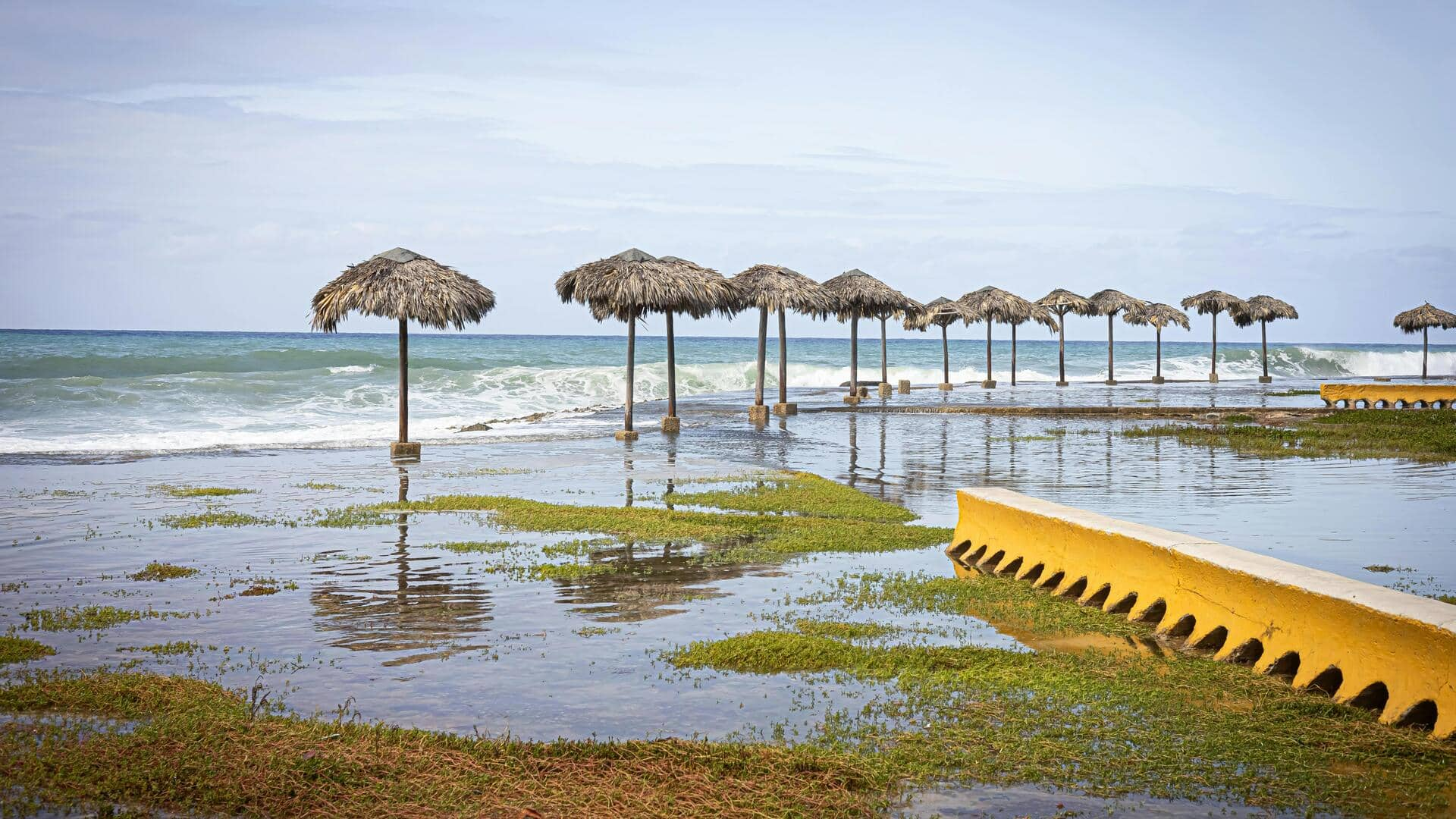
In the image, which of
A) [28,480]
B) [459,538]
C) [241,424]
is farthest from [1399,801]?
[241,424]

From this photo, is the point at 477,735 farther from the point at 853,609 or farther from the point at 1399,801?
the point at 1399,801

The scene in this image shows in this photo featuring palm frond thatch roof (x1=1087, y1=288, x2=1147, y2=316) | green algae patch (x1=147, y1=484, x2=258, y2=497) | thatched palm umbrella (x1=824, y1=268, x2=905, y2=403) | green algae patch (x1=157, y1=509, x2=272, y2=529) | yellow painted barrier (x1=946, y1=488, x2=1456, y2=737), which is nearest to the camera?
yellow painted barrier (x1=946, y1=488, x2=1456, y2=737)

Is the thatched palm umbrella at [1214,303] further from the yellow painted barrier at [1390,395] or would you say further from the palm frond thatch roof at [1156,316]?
the yellow painted barrier at [1390,395]

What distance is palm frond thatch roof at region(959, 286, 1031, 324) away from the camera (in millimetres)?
48188

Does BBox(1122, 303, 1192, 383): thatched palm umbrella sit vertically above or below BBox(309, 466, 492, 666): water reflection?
above

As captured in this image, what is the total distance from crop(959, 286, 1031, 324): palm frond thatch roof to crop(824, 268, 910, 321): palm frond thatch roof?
10.9 metres

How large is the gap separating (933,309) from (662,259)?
25507 mm

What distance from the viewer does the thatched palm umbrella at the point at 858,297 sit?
1447 inches

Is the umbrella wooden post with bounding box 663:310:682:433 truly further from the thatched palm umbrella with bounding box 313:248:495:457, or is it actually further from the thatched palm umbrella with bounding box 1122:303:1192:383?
the thatched palm umbrella with bounding box 1122:303:1192:383

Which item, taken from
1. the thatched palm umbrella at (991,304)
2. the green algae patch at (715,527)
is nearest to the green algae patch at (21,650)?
the green algae patch at (715,527)

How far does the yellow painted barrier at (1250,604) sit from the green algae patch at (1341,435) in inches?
499

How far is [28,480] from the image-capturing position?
57.3 feet

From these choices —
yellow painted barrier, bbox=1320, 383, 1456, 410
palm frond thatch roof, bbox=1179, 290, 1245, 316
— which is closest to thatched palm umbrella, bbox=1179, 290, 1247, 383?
palm frond thatch roof, bbox=1179, 290, 1245, 316

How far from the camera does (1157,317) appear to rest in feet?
180
